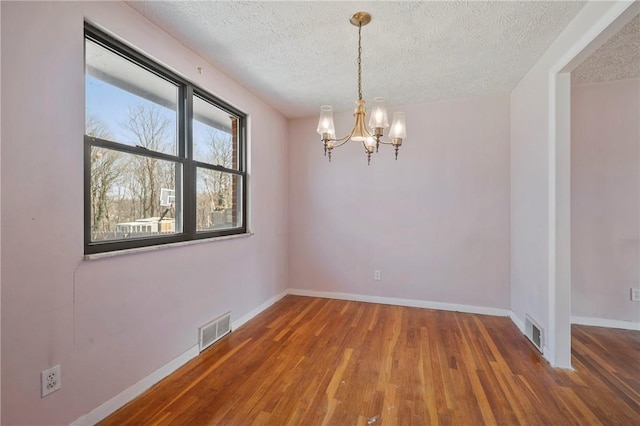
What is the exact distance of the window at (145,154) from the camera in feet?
5.74

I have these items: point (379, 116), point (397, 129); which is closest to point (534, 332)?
point (397, 129)

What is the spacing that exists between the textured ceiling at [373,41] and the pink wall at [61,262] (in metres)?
0.47

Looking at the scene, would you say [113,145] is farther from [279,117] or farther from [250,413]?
[279,117]

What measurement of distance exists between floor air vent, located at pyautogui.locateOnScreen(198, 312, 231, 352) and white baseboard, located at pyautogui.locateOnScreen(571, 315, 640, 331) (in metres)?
3.72

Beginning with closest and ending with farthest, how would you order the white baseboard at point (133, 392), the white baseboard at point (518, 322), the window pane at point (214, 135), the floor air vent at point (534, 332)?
the white baseboard at point (133, 392) → the floor air vent at point (534, 332) → the window pane at point (214, 135) → the white baseboard at point (518, 322)

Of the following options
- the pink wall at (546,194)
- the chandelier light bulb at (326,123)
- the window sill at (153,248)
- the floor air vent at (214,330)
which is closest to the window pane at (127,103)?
the window sill at (153,248)

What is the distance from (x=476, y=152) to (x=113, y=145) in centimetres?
363

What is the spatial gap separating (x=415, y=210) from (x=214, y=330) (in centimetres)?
271

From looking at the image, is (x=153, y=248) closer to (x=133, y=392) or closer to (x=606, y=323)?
(x=133, y=392)

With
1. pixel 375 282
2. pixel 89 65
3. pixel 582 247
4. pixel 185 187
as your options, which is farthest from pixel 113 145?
pixel 582 247

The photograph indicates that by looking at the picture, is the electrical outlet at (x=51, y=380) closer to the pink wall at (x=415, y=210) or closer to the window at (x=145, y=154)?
the window at (x=145, y=154)

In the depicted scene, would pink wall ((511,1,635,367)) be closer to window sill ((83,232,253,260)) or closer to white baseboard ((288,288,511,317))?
white baseboard ((288,288,511,317))

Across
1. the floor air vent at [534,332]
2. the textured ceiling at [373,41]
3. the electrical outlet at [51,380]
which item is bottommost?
the floor air vent at [534,332]

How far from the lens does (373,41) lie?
7.27 feet
